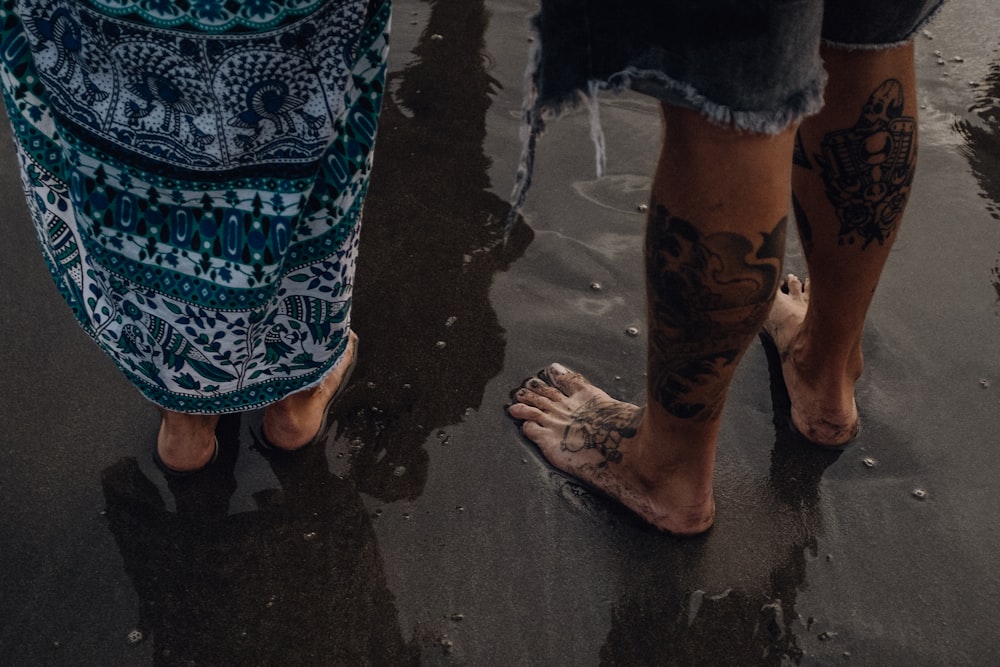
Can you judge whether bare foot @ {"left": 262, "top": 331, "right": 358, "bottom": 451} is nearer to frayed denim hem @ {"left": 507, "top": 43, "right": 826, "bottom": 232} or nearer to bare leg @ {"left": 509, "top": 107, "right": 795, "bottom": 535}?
bare leg @ {"left": 509, "top": 107, "right": 795, "bottom": 535}

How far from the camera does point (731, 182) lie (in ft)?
3.49

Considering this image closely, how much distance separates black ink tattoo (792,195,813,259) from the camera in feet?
4.89

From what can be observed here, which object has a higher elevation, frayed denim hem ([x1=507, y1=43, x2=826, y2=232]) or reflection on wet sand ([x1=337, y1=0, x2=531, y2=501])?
frayed denim hem ([x1=507, y1=43, x2=826, y2=232])

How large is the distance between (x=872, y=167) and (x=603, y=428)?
2.15 ft

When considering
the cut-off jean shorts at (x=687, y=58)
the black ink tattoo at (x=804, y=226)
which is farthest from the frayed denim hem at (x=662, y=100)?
the black ink tattoo at (x=804, y=226)

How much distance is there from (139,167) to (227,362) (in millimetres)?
368

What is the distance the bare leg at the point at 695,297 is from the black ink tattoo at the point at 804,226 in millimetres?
370

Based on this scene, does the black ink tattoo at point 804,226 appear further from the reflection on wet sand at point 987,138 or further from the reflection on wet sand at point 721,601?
the reflection on wet sand at point 987,138

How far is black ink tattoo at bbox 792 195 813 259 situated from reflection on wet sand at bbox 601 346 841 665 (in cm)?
47

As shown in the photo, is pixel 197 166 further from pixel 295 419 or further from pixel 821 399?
pixel 821 399

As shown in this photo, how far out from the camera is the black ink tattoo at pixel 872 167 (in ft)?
4.43

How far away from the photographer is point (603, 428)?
1.61m

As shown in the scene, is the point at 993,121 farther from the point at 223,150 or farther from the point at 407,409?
the point at 223,150

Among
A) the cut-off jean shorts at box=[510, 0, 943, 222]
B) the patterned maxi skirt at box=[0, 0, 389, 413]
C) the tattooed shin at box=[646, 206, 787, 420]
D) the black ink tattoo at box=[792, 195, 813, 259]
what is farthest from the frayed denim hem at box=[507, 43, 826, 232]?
the black ink tattoo at box=[792, 195, 813, 259]
